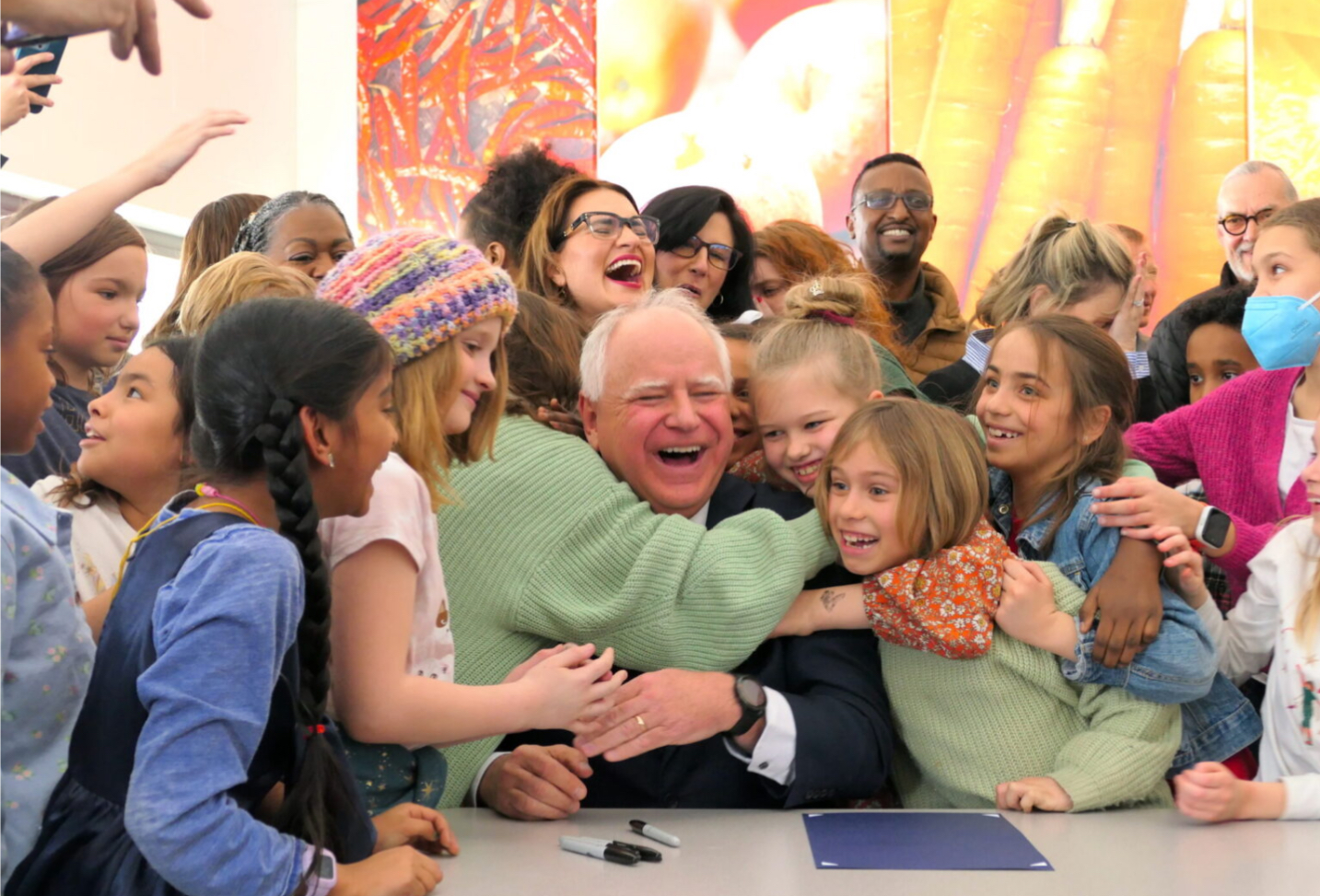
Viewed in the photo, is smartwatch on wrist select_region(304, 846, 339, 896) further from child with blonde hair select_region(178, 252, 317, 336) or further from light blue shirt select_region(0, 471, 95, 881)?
child with blonde hair select_region(178, 252, 317, 336)

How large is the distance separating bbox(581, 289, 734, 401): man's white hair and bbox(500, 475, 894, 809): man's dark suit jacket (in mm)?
531

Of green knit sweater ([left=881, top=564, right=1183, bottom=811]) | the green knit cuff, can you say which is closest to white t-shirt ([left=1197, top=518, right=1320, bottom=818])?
green knit sweater ([left=881, top=564, right=1183, bottom=811])

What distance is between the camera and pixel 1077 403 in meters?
2.61

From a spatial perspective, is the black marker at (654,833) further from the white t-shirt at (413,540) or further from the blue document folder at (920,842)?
the white t-shirt at (413,540)

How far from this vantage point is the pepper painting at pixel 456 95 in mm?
7387

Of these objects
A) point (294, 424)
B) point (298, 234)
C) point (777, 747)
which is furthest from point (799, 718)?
point (298, 234)

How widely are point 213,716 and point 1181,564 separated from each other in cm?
172

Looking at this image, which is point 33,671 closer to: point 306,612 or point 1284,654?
point 306,612

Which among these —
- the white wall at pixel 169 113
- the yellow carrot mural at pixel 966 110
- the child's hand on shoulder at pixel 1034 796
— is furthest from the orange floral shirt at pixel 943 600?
the yellow carrot mural at pixel 966 110

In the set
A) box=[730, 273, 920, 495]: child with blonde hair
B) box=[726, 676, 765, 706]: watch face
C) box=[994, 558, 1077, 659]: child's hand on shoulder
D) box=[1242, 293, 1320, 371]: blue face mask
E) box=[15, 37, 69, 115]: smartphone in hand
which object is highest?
box=[15, 37, 69, 115]: smartphone in hand

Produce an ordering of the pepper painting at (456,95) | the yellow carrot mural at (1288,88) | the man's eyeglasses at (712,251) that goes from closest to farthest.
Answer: the man's eyeglasses at (712,251) → the yellow carrot mural at (1288,88) → the pepper painting at (456,95)

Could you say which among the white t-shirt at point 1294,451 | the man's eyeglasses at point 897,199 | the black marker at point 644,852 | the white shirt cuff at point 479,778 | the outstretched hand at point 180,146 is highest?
the outstretched hand at point 180,146

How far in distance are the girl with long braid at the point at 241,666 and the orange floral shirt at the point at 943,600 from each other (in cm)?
100

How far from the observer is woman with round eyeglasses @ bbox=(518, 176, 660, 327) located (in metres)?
3.46
